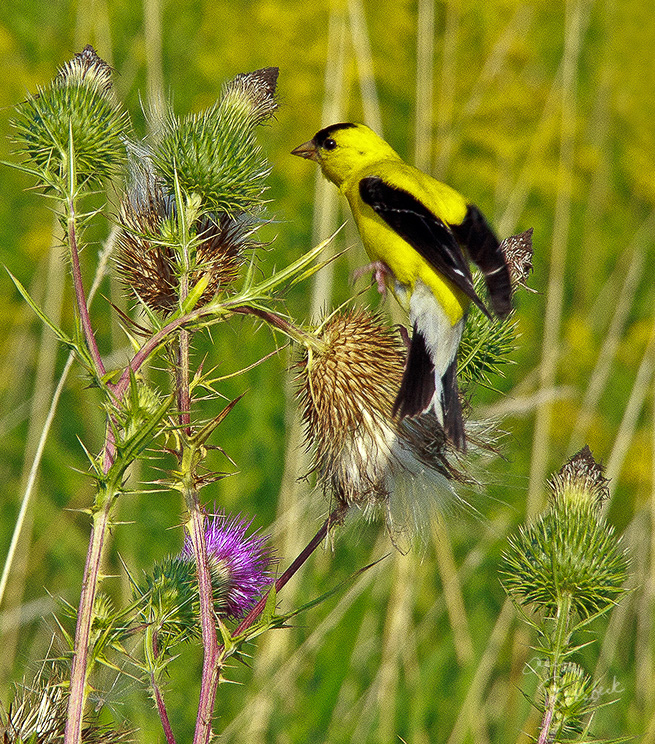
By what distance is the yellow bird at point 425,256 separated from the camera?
6.02ft

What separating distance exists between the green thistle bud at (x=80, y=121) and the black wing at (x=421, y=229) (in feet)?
2.43

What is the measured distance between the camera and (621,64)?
19.8ft

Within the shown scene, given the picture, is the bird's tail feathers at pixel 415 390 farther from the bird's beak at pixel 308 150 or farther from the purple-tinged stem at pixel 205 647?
the bird's beak at pixel 308 150

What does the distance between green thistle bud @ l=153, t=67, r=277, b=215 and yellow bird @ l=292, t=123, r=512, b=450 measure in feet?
1.51

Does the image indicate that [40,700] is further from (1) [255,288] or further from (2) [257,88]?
(2) [257,88]

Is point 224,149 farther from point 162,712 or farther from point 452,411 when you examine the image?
point 162,712

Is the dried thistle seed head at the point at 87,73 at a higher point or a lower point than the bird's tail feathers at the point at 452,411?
higher

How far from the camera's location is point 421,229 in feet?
7.27

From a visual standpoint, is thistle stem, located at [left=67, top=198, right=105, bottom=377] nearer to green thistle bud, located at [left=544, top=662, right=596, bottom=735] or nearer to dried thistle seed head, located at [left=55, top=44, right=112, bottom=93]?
dried thistle seed head, located at [left=55, top=44, right=112, bottom=93]

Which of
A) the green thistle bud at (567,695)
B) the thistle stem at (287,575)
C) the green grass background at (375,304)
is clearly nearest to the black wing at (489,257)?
the green grass background at (375,304)

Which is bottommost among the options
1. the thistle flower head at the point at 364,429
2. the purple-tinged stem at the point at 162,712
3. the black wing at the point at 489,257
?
the purple-tinged stem at the point at 162,712

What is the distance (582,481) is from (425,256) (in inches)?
25.7

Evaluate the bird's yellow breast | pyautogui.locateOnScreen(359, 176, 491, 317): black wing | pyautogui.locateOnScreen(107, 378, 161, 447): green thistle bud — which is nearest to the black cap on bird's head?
the bird's yellow breast

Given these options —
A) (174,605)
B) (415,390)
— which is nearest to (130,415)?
(174,605)
